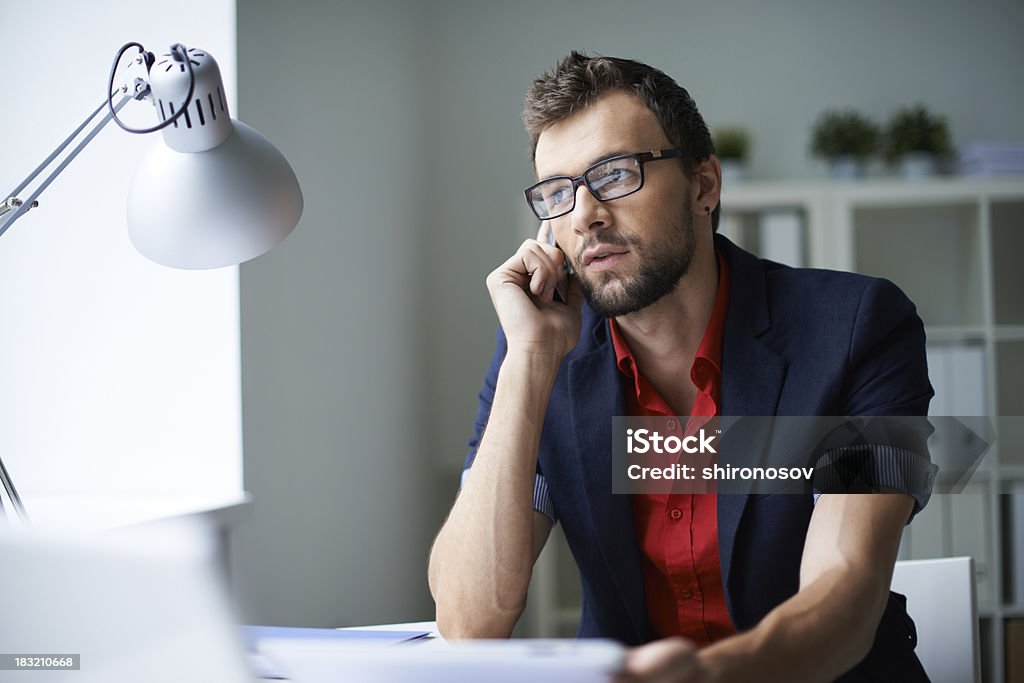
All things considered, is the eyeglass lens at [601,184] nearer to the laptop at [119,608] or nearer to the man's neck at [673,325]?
the man's neck at [673,325]

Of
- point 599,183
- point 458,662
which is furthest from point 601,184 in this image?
point 458,662

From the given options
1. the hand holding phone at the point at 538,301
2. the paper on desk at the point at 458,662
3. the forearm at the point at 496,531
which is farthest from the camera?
the hand holding phone at the point at 538,301

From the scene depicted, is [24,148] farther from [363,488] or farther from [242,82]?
[363,488]

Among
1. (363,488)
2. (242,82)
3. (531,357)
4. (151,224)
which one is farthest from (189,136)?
(363,488)

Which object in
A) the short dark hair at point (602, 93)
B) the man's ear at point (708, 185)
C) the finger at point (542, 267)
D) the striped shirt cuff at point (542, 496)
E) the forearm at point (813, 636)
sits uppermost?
the short dark hair at point (602, 93)

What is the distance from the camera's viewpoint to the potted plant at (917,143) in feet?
8.82

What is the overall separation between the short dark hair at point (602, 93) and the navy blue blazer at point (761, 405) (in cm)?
21

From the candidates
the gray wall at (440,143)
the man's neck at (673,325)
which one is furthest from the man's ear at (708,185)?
the gray wall at (440,143)

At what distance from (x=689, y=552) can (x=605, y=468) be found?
0.14m

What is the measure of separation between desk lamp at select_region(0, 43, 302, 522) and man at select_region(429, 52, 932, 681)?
36 cm

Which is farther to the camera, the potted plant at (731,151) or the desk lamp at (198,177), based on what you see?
the potted plant at (731,151)

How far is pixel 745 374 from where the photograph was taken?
3.66 feet

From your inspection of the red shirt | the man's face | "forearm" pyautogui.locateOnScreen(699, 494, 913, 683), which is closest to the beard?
the man's face

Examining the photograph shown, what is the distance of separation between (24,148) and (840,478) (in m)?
1.66
